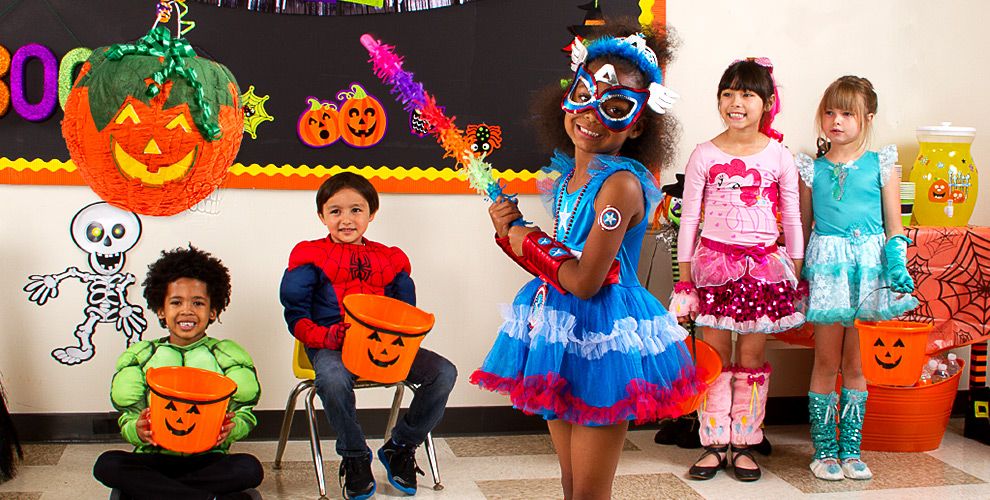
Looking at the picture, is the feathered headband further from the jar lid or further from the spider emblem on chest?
the jar lid

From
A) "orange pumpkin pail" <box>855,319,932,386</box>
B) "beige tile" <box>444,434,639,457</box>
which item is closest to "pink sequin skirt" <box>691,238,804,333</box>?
"orange pumpkin pail" <box>855,319,932,386</box>

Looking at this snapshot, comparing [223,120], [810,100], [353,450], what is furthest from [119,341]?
[810,100]

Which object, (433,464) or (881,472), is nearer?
(433,464)

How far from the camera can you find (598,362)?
1865 mm

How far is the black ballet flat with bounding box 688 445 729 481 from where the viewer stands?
3.17 metres

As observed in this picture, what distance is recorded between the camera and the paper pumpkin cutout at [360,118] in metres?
3.43

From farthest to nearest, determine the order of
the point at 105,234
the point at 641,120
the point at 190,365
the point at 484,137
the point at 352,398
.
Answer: the point at 484,137 < the point at 105,234 < the point at 352,398 < the point at 190,365 < the point at 641,120

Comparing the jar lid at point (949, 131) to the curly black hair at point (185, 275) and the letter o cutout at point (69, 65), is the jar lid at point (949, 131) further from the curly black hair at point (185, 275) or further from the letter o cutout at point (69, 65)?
the letter o cutout at point (69, 65)

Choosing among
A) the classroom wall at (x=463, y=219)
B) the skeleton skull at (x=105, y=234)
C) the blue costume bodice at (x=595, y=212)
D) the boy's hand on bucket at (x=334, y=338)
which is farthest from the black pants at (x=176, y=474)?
the blue costume bodice at (x=595, y=212)

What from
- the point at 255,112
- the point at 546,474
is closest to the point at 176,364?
the point at 255,112

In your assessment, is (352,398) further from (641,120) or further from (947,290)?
(947,290)

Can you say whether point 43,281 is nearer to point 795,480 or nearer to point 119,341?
point 119,341

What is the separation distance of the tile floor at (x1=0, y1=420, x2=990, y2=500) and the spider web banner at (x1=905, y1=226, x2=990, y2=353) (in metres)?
0.43

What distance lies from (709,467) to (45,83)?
2.49 m
